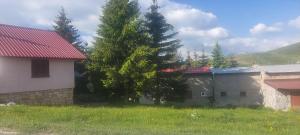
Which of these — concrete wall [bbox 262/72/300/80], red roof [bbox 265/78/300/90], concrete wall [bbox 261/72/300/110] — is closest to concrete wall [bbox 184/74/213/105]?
concrete wall [bbox 261/72/300/110]

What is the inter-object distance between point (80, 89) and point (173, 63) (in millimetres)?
7953

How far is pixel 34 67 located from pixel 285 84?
24183 mm

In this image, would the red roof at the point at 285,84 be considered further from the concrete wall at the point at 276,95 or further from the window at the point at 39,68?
the window at the point at 39,68

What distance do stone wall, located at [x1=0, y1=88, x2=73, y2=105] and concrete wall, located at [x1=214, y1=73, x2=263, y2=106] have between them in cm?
1958

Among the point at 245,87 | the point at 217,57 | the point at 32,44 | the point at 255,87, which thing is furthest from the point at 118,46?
the point at 217,57

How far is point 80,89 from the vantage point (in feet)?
117

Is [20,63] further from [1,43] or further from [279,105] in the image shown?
[279,105]

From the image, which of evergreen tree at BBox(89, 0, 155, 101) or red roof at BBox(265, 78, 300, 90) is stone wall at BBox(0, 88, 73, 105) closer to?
evergreen tree at BBox(89, 0, 155, 101)

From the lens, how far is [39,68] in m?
26.0

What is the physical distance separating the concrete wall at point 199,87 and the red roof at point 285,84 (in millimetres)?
5957

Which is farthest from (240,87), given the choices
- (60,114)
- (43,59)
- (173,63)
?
(60,114)

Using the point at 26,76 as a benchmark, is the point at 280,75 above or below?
above

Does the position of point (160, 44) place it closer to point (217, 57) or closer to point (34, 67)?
point (34, 67)

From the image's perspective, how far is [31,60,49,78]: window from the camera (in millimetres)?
25592
